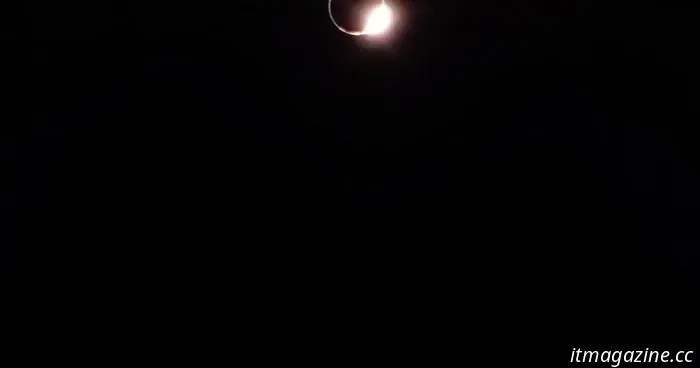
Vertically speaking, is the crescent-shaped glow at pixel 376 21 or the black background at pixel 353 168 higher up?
the crescent-shaped glow at pixel 376 21

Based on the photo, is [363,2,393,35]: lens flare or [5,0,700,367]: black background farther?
[363,2,393,35]: lens flare

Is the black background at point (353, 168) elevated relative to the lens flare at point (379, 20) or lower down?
Result: lower down

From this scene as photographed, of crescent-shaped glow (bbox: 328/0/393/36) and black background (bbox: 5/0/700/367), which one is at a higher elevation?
crescent-shaped glow (bbox: 328/0/393/36)

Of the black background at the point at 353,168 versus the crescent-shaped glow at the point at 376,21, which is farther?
the crescent-shaped glow at the point at 376,21

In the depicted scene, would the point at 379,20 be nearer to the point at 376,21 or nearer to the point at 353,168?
the point at 376,21

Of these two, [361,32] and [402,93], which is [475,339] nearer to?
[402,93]

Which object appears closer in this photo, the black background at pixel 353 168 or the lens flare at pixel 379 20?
the black background at pixel 353 168
